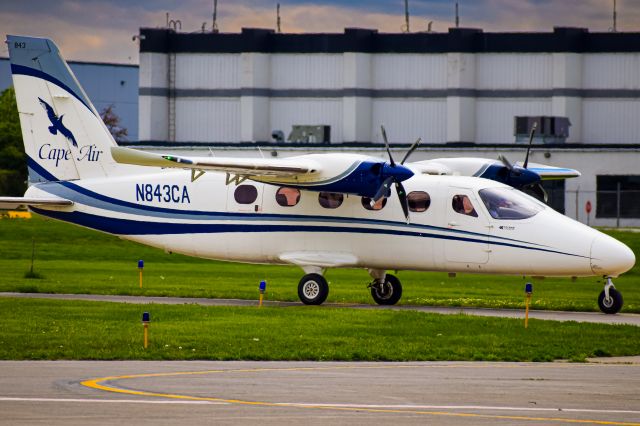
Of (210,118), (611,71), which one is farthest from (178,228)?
→ (611,71)

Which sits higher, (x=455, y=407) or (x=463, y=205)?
(x=463, y=205)

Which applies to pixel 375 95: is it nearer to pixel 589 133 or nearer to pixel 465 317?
pixel 589 133

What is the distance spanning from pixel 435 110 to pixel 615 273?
50037 mm

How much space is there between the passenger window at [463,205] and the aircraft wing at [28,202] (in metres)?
10.0

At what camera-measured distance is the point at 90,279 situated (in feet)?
123

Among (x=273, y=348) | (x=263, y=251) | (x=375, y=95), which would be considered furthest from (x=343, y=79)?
(x=273, y=348)

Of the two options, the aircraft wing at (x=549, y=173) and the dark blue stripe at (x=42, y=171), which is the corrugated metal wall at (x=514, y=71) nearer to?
the aircraft wing at (x=549, y=173)

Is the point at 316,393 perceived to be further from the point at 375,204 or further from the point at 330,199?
the point at 330,199

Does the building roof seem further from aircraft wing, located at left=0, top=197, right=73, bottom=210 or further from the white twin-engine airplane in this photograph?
aircraft wing, located at left=0, top=197, right=73, bottom=210

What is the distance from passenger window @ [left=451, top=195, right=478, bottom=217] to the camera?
28.9 metres

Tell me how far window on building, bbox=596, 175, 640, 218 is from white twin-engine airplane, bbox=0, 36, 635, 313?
118 ft

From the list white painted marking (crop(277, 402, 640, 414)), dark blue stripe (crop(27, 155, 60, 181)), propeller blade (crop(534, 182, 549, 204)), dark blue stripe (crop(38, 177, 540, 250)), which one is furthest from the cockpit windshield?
white painted marking (crop(277, 402, 640, 414))

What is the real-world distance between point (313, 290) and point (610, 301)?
7.04 m

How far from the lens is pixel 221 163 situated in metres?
27.9
